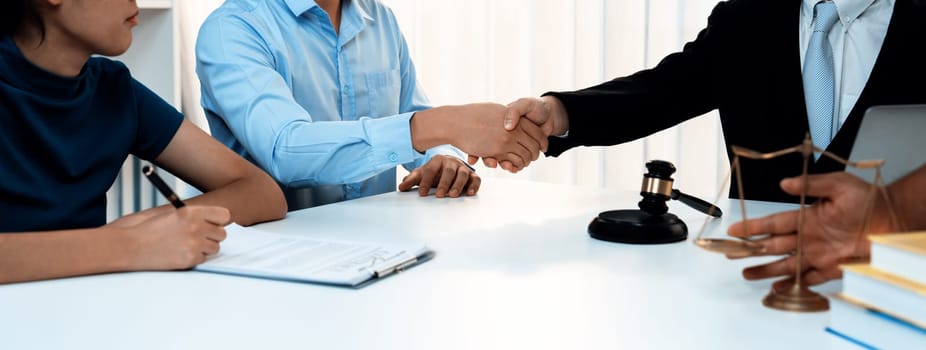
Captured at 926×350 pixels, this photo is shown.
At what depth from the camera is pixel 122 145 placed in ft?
4.99

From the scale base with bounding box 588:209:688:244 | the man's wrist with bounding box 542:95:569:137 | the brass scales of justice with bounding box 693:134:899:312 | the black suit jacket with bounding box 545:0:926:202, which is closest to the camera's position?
the brass scales of justice with bounding box 693:134:899:312

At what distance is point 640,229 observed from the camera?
1258 millimetres

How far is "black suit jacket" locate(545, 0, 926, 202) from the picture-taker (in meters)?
1.52

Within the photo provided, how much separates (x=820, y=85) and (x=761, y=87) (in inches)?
4.4

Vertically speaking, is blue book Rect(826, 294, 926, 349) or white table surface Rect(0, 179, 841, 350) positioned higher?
blue book Rect(826, 294, 926, 349)

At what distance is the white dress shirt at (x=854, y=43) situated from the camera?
157 centimetres

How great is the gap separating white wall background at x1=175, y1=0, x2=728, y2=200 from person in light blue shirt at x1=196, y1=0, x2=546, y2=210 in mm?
760

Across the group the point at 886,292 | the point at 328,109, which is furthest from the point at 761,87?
the point at 886,292

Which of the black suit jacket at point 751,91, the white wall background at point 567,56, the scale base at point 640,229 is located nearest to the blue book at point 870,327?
the scale base at point 640,229

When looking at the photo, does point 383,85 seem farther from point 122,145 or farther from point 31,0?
point 31,0

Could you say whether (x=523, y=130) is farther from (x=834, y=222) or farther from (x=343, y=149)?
(x=834, y=222)

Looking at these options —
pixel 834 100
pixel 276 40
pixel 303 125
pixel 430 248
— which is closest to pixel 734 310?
pixel 430 248

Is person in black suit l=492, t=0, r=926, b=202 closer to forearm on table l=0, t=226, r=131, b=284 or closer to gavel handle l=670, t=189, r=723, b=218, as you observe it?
gavel handle l=670, t=189, r=723, b=218

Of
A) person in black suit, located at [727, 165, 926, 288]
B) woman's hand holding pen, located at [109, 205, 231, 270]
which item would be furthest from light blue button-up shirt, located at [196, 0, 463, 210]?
person in black suit, located at [727, 165, 926, 288]
